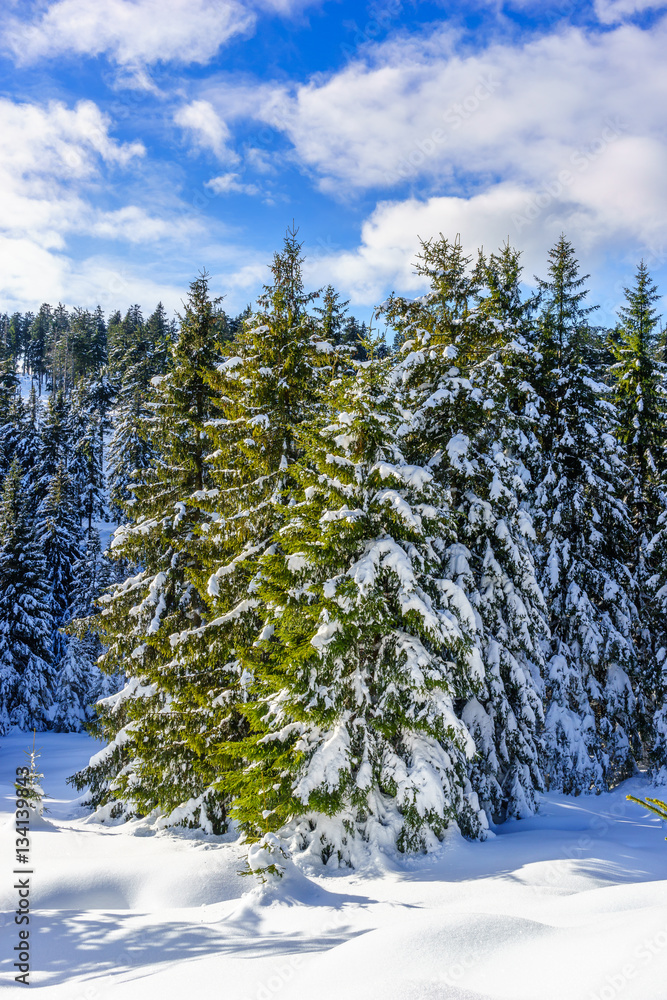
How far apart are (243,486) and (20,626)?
77.8 feet

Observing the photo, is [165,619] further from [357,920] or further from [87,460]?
[87,460]

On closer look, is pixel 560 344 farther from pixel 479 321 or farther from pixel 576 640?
pixel 576 640

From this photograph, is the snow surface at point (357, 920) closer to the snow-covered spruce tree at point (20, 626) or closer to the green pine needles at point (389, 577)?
the green pine needles at point (389, 577)

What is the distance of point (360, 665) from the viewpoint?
10.9 meters

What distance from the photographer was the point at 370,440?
38.1 ft

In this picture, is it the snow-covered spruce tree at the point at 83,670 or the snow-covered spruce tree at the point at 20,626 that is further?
the snow-covered spruce tree at the point at 83,670

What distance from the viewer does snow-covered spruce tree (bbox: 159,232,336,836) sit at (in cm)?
1270

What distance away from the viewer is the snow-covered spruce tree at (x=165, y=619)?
42.6 ft

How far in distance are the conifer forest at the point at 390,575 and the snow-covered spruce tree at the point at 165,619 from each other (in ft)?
0.21

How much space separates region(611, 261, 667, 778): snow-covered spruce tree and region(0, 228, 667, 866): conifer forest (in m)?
0.08

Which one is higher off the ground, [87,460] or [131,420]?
[87,460]

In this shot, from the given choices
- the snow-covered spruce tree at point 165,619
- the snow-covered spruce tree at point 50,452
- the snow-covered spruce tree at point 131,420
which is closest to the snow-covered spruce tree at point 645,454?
the snow-covered spruce tree at point 165,619

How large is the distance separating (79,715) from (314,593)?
30885mm

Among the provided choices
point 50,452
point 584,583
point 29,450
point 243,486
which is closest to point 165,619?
point 243,486
